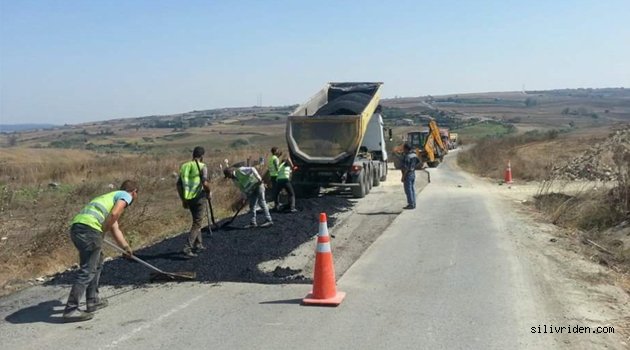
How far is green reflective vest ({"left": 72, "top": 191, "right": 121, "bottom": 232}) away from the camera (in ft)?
22.1

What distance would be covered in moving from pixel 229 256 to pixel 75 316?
11.1 ft

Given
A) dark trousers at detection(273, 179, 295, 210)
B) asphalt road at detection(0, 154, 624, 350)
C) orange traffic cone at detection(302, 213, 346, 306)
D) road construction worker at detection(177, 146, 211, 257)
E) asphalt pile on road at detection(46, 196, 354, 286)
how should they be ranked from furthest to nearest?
dark trousers at detection(273, 179, 295, 210) < road construction worker at detection(177, 146, 211, 257) < asphalt pile on road at detection(46, 196, 354, 286) < orange traffic cone at detection(302, 213, 346, 306) < asphalt road at detection(0, 154, 624, 350)

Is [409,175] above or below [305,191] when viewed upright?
above

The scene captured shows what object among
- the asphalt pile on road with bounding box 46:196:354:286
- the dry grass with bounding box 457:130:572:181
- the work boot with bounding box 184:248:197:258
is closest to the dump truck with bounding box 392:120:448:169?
the dry grass with bounding box 457:130:572:181

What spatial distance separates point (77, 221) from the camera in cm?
675

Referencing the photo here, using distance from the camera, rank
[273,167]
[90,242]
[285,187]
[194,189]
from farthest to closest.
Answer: [273,167], [285,187], [194,189], [90,242]

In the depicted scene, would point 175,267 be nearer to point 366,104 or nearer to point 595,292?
point 595,292

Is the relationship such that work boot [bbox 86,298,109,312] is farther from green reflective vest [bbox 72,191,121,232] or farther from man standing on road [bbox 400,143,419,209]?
man standing on road [bbox 400,143,419,209]

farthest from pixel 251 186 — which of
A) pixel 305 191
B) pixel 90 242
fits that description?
pixel 305 191

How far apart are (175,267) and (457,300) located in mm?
3996

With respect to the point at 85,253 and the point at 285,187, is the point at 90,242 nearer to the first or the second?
the point at 85,253

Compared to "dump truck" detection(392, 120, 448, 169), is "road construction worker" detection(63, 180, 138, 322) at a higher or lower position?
higher

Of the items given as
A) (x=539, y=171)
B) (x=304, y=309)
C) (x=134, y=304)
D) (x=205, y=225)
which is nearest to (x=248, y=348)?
(x=304, y=309)

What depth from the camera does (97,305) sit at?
7016 millimetres
